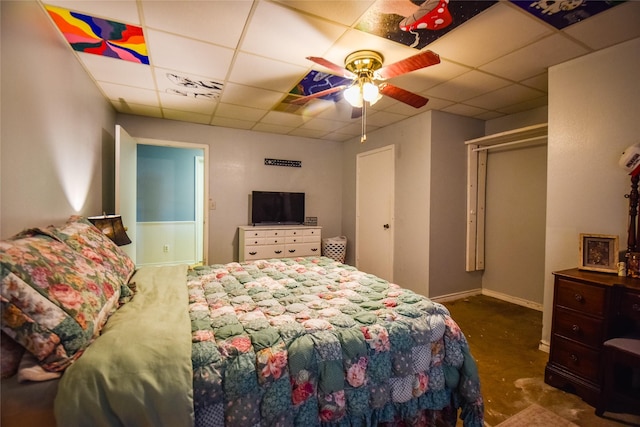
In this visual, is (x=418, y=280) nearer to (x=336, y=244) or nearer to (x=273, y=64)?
(x=336, y=244)

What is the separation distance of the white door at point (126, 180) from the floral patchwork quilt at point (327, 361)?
2.07m

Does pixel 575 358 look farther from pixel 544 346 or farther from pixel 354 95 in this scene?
pixel 354 95

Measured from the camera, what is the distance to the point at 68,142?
85.9 inches

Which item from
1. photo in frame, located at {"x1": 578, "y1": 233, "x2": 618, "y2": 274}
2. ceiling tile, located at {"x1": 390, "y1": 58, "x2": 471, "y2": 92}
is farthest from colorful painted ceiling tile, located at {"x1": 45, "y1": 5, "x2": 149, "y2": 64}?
photo in frame, located at {"x1": 578, "y1": 233, "x2": 618, "y2": 274}

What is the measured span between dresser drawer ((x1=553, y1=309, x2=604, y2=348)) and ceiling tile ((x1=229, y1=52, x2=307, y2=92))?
9.10 feet

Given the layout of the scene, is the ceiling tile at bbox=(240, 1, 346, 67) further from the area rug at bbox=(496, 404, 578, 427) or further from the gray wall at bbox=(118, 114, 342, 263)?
the area rug at bbox=(496, 404, 578, 427)

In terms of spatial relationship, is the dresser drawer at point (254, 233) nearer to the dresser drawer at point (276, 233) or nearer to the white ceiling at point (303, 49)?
the dresser drawer at point (276, 233)

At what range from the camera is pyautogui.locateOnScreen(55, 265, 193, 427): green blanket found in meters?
0.90

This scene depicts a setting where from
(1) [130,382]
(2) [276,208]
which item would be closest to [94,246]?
(1) [130,382]

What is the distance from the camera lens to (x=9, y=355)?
3.04 ft

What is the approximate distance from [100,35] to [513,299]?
198 inches

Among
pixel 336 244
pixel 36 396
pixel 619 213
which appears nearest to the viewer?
pixel 36 396

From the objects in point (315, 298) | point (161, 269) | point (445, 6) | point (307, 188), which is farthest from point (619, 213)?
point (307, 188)

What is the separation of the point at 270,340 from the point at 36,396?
0.76 metres
